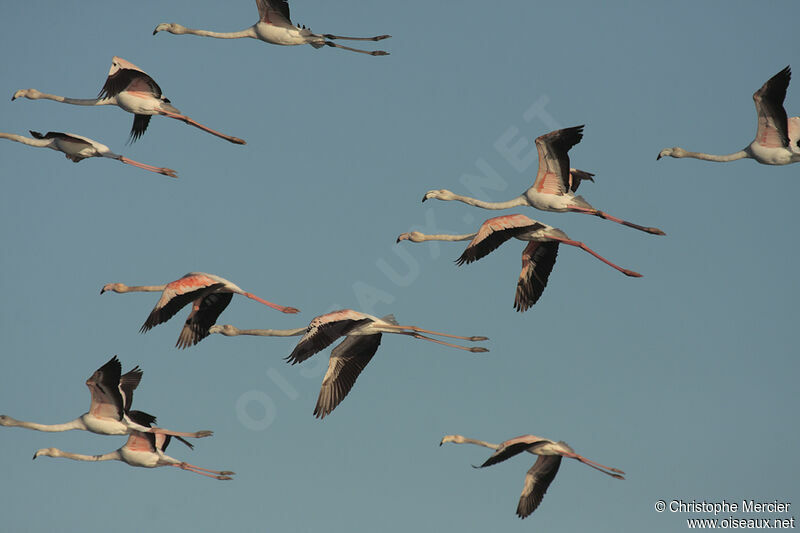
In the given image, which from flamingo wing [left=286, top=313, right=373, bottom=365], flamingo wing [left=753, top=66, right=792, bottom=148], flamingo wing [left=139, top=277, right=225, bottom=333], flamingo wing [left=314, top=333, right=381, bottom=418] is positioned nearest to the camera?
flamingo wing [left=286, top=313, right=373, bottom=365]

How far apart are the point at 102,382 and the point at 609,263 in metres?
11.6

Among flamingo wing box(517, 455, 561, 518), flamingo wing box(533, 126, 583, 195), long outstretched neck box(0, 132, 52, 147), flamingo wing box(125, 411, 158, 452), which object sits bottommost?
flamingo wing box(125, 411, 158, 452)

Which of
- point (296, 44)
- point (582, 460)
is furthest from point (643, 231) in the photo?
point (296, 44)

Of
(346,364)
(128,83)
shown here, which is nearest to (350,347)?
(346,364)

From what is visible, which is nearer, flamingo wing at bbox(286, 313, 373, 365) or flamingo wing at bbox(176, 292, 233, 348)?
flamingo wing at bbox(286, 313, 373, 365)

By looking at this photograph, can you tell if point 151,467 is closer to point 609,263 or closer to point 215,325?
point 215,325

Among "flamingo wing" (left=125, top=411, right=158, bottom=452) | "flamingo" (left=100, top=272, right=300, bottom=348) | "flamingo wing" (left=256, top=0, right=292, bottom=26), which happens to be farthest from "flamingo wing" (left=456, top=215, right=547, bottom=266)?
"flamingo wing" (left=125, top=411, right=158, bottom=452)

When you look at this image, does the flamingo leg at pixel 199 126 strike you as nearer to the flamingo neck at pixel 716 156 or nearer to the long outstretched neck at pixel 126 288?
the long outstretched neck at pixel 126 288

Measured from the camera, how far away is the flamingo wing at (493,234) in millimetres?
28828

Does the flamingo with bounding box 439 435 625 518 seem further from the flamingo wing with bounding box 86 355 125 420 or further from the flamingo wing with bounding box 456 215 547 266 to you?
the flamingo wing with bounding box 86 355 125 420

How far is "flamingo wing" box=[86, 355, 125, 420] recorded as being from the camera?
29.7 m

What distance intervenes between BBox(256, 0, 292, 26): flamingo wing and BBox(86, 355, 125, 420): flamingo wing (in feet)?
30.0

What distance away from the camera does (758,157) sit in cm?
3306

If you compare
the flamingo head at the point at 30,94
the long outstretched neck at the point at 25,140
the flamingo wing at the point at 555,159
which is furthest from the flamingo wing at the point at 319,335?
the flamingo head at the point at 30,94
